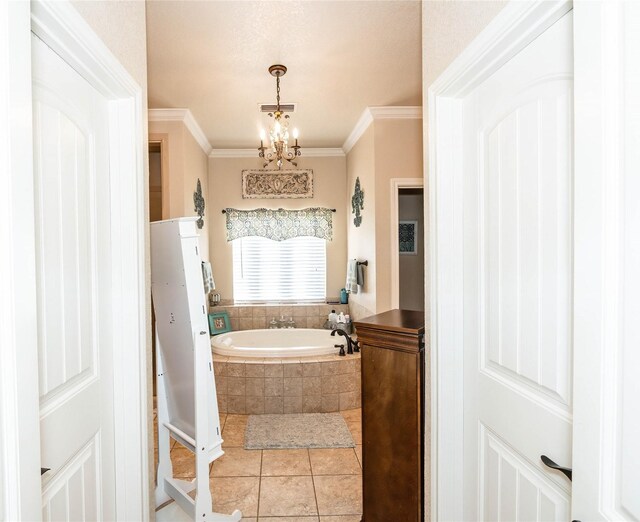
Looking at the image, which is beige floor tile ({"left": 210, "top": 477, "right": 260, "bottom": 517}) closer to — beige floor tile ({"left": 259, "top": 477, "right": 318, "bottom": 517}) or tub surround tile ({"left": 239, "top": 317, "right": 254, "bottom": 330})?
beige floor tile ({"left": 259, "top": 477, "right": 318, "bottom": 517})

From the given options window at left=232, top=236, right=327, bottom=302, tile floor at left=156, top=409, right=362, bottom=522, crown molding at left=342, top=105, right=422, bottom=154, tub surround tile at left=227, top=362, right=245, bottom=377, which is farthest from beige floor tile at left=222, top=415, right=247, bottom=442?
crown molding at left=342, top=105, right=422, bottom=154

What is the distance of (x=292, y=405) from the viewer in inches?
151

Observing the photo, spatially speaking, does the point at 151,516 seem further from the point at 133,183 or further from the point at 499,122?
the point at 499,122

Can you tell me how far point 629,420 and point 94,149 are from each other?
1565 millimetres

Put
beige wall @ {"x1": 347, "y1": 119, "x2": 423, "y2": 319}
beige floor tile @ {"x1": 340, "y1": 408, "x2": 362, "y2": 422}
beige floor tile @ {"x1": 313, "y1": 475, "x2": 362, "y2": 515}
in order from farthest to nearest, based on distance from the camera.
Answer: beige wall @ {"x1": 347, "y1": 119, "x2": 423, "y2": 319} < beige floor tile @ {"x1": 340, "y1": 408, "x2": 362, "y2": 422} < beige floor tile @ {"x1": 313, "y1": 475, "x2": 362, "y2": 515}

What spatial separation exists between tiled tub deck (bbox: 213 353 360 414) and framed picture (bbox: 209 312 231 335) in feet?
3.72

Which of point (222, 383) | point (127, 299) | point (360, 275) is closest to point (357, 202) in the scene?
point (360, 275)

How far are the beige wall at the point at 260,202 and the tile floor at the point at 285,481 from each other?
2.42 metres

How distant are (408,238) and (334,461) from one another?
3.43 metres

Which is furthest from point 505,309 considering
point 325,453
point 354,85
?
point 354,85

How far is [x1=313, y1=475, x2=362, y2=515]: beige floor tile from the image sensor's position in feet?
8.01

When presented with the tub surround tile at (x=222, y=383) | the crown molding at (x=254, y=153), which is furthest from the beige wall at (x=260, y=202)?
the tub surround tile at (x=222, y=383)

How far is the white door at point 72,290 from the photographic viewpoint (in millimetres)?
1100

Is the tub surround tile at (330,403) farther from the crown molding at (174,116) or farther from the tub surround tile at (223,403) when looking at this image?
the crown molding at (174,116)
